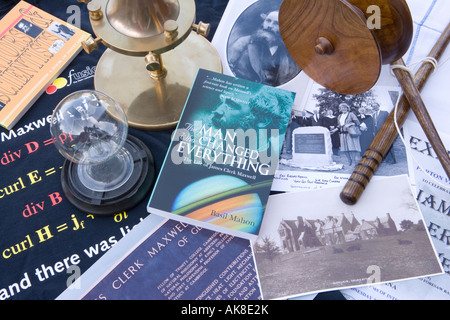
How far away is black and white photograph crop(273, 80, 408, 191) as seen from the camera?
643 millimetres

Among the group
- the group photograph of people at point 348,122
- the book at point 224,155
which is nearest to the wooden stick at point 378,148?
the group photograph of people at point 348,122

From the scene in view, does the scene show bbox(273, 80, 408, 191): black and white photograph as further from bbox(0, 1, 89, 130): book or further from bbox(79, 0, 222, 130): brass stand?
bbox(0, 1, 89, 130): book

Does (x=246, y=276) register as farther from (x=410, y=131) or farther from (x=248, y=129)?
(x=410, y=131)

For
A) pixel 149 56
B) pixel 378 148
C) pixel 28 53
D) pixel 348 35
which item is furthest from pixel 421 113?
pixel 28 53

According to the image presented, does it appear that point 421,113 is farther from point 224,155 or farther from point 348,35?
point 224,155

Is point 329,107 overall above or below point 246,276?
above

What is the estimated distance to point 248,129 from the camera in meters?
0.65

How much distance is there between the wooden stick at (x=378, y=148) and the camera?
61 centimetres

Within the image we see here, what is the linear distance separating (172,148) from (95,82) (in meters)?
0.19

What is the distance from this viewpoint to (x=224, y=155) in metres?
0.64

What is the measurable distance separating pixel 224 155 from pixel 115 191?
0.57 ft

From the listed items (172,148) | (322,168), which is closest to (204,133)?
(172,148)

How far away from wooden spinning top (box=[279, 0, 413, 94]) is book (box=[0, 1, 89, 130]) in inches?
15.3

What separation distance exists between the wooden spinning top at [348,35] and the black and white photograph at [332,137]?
0.23ft
